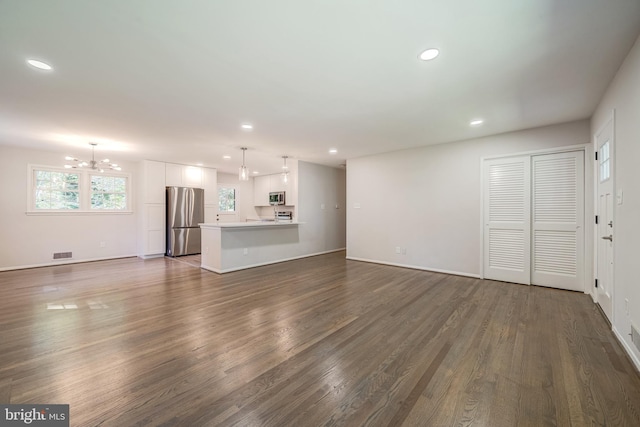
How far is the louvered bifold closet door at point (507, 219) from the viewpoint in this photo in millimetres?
4109

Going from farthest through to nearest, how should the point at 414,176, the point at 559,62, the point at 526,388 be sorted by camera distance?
the point at 414,176 < the point at 559,62 < the point at 526,388

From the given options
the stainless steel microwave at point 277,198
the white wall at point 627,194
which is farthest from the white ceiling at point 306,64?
the stainless steel microwave at point 277,198

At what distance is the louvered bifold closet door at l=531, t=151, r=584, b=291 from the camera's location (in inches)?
Answer: 147

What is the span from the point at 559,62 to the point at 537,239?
2.77 m

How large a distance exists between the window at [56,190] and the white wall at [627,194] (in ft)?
29.6

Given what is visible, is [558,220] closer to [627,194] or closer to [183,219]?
[627,194]

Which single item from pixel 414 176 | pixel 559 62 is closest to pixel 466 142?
pixel 414 176

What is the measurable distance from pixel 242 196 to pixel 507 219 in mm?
7822

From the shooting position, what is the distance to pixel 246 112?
11.1ft

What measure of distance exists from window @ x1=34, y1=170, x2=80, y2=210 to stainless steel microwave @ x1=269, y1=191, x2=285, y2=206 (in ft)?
14.9

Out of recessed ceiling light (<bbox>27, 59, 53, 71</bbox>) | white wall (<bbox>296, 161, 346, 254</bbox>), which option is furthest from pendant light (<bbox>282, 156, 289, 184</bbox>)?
recessed ceiling light (<bbox>27, 59, 53, 71</bbox>)

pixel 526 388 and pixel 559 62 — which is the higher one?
pixel 559 62

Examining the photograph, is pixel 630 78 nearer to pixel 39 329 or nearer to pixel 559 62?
pixel 559 62

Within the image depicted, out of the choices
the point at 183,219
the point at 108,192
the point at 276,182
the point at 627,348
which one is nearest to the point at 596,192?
the point at 627,348
